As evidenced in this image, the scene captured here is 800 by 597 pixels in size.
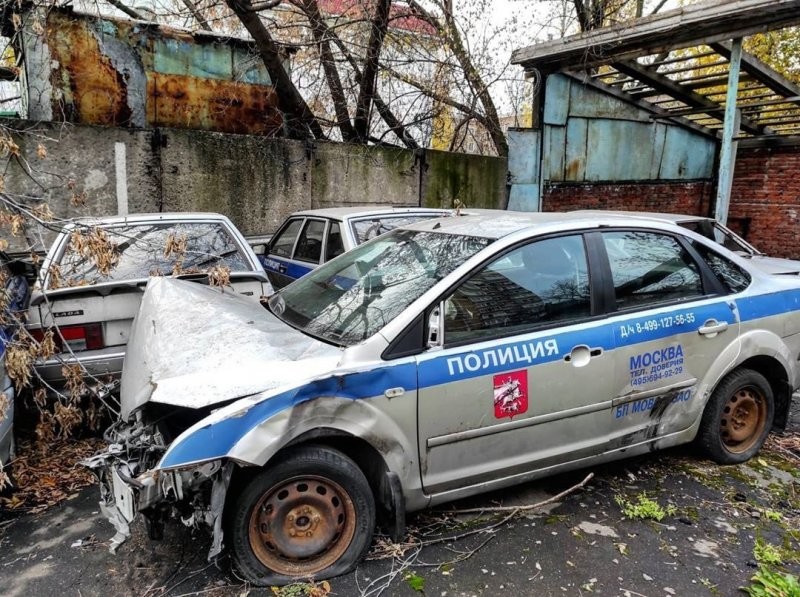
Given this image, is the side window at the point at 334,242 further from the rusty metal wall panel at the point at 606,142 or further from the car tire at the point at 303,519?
the rusty metal wall panel at the point at 606,142

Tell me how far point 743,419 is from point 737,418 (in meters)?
0.07

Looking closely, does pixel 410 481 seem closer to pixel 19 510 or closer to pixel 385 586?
pixel 385 586

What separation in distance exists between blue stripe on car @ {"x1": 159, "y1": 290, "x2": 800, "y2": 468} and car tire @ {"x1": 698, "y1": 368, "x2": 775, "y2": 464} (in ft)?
1.46

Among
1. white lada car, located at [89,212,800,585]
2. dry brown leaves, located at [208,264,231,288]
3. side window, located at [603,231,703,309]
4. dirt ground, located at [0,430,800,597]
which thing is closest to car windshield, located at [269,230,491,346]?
white lada car, located at [89,212,800,585]

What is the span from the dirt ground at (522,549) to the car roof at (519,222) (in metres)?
1.61

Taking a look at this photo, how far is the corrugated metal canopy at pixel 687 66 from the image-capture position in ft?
25.3


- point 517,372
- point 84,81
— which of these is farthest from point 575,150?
point 517,372

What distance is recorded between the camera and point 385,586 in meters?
2.65

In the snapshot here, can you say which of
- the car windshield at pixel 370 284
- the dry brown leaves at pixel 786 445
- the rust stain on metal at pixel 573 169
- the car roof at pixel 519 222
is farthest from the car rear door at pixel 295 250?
the rust stain on metal at pixel 573 169

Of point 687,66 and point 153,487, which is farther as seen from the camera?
point 687,66

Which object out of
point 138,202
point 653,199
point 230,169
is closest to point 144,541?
point 138,202

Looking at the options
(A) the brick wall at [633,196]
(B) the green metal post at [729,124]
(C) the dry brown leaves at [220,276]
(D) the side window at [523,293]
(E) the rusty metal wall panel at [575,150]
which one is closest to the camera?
(D) the side window at [523,293]

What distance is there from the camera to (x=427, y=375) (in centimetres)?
274

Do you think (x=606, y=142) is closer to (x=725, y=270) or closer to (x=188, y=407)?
(x=725, y=270)
